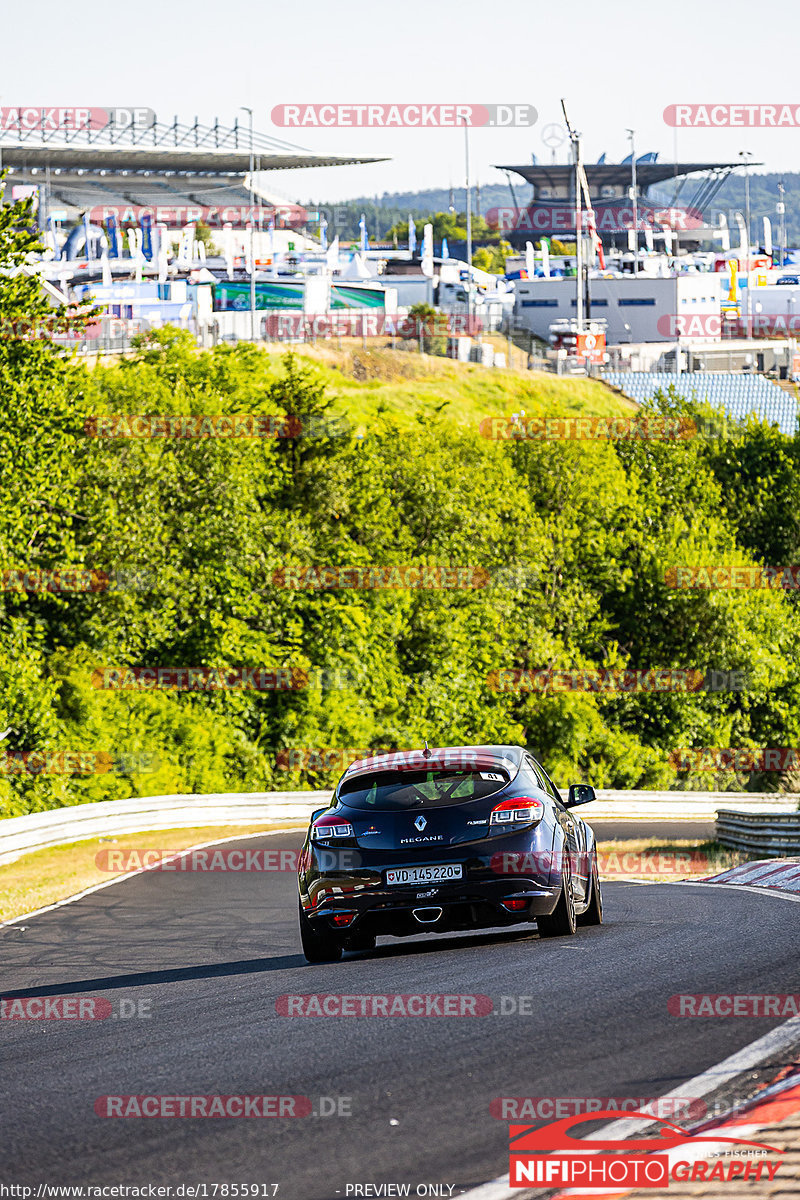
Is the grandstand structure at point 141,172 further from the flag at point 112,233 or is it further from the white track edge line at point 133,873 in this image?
the white track edge line at point 133,873

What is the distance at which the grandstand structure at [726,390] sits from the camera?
3504 inches

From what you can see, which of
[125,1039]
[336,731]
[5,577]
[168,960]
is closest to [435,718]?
[336,731]

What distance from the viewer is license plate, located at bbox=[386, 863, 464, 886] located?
9.31m

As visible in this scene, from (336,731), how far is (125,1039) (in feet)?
126

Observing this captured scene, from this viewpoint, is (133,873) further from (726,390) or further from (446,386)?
(726,390)

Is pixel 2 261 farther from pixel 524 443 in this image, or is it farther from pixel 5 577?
pixel 524 443

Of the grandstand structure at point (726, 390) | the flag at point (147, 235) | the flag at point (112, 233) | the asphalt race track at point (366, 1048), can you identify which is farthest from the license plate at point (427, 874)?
the flag at point (112, 233)

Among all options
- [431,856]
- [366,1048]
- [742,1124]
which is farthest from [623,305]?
[742,1124]

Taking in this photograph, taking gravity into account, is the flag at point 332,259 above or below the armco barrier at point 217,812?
above

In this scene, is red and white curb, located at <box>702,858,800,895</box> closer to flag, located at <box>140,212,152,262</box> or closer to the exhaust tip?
the exhaust tip

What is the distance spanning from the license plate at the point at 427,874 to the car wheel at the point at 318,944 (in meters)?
0.72

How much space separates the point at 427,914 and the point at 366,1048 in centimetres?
287

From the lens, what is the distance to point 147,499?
135ft

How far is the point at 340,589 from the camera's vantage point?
1901 inches
